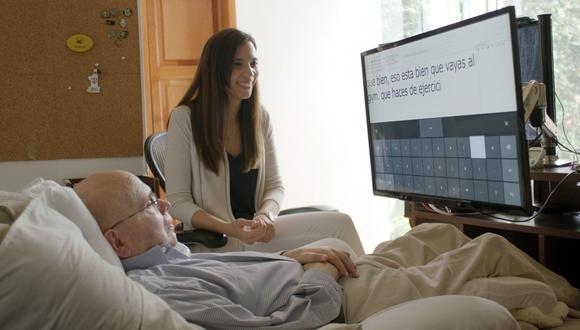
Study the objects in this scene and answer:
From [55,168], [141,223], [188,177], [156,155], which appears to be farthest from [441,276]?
[55,168]

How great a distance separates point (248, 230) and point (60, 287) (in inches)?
44.4

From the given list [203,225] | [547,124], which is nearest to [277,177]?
[203,225]

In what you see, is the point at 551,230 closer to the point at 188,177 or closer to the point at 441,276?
the point at 441,276

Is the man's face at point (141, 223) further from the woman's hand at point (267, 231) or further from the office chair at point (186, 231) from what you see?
the woman's hand at point (267, 231)

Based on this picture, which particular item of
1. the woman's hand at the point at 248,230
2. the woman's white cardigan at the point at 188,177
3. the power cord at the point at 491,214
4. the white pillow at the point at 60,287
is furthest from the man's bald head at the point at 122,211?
the power cord at the point at 491,214

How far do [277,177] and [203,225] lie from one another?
44cm

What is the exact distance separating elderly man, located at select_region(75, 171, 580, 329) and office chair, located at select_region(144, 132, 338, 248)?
35cm

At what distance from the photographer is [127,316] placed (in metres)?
0.96

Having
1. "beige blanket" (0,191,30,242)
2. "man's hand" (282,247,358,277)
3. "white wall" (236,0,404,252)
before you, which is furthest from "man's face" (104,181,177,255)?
"white wall" (236,0,404,252)

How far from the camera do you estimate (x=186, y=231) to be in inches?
76.8

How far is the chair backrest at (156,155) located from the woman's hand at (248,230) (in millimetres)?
478

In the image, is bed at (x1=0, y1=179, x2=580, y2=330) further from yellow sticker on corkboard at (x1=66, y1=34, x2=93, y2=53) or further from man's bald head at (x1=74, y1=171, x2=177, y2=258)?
yellow sticker on corkboard at (x1=66, y1=34, x2=93, y2=53)

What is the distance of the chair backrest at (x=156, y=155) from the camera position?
7.91 ft

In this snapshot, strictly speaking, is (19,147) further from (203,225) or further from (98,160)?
(203,225)
